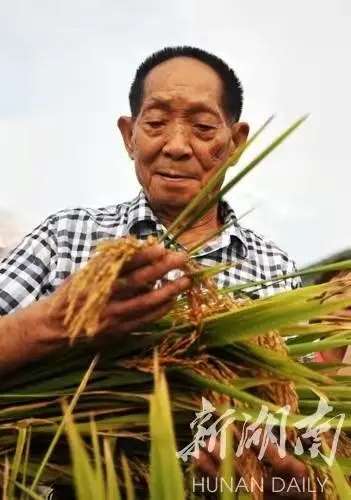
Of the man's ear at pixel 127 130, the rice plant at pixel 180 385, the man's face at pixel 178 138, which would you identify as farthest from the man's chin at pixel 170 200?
the rice plant at pixel 180 385

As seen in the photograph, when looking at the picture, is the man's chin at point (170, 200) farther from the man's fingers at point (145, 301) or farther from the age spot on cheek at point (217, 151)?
the man's fingers at point (145, 301)

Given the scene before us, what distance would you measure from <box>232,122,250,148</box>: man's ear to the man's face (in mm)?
135

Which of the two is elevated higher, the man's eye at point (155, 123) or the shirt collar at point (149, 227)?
the man's eye at point (155, 123)

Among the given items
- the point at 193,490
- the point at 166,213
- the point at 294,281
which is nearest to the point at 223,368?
the point at 193,490

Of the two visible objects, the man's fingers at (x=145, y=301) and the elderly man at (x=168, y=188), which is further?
the elderly man at (x=168, y=188)

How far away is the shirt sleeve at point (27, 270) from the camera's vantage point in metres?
1.55

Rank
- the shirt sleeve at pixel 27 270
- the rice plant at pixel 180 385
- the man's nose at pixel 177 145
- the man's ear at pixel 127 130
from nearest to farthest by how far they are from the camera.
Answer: the rice plant at pixel 180 385 → the shirt sleeve at pixel 27 270 → the man's nose at pixel 177 145 → the man's ear at pixel 127 130

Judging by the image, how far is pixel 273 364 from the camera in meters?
1.07

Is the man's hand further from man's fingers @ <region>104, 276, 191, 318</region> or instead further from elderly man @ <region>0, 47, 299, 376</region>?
elderly man @ <region>0, 47, 299, 376</region>

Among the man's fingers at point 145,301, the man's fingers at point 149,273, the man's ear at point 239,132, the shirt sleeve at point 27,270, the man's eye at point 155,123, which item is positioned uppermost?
the man's ear at point 239,132

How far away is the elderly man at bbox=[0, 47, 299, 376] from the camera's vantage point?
1.61 metres

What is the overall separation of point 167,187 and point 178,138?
109mm

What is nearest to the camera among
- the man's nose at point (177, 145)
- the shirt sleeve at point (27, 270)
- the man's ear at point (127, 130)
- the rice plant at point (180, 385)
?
the rice plant at point (180, 385)

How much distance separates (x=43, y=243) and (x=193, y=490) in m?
0.73
